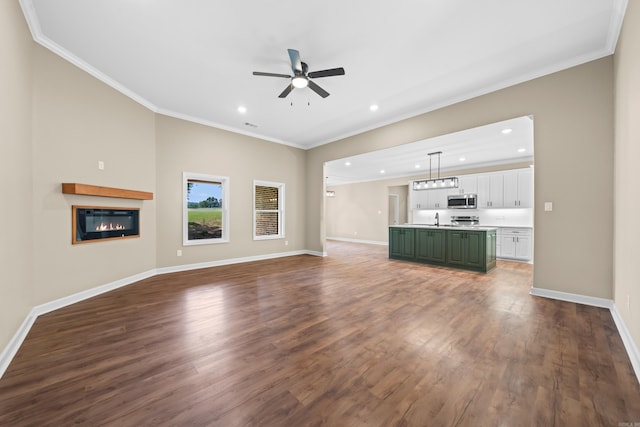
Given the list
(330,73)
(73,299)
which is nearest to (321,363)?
(330,73)

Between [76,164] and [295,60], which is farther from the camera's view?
[76,164]

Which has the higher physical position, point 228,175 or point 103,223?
point 228,175

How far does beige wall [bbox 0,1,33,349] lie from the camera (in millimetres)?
2072

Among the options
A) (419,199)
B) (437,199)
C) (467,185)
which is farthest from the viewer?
(419,199)

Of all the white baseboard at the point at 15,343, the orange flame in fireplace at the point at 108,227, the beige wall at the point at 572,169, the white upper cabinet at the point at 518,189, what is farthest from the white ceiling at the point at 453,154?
the white baseboard at the point at 15,343

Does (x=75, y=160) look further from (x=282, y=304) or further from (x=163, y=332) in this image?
(x=282, y=304)

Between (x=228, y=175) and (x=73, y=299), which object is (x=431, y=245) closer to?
(x=228, y=175)

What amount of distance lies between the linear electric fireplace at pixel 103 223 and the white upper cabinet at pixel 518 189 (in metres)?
9.20

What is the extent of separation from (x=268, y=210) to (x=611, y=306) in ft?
21.0

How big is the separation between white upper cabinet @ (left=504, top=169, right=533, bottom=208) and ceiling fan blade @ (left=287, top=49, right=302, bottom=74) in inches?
275

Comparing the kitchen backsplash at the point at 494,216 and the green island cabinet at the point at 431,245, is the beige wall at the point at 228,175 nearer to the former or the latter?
the green island cabinet at the point at 431,245

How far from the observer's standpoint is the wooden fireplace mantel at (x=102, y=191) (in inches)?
128

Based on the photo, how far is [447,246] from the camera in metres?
5.70

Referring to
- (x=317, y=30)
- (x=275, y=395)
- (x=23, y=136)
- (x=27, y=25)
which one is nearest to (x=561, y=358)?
(x=275, y=395)
